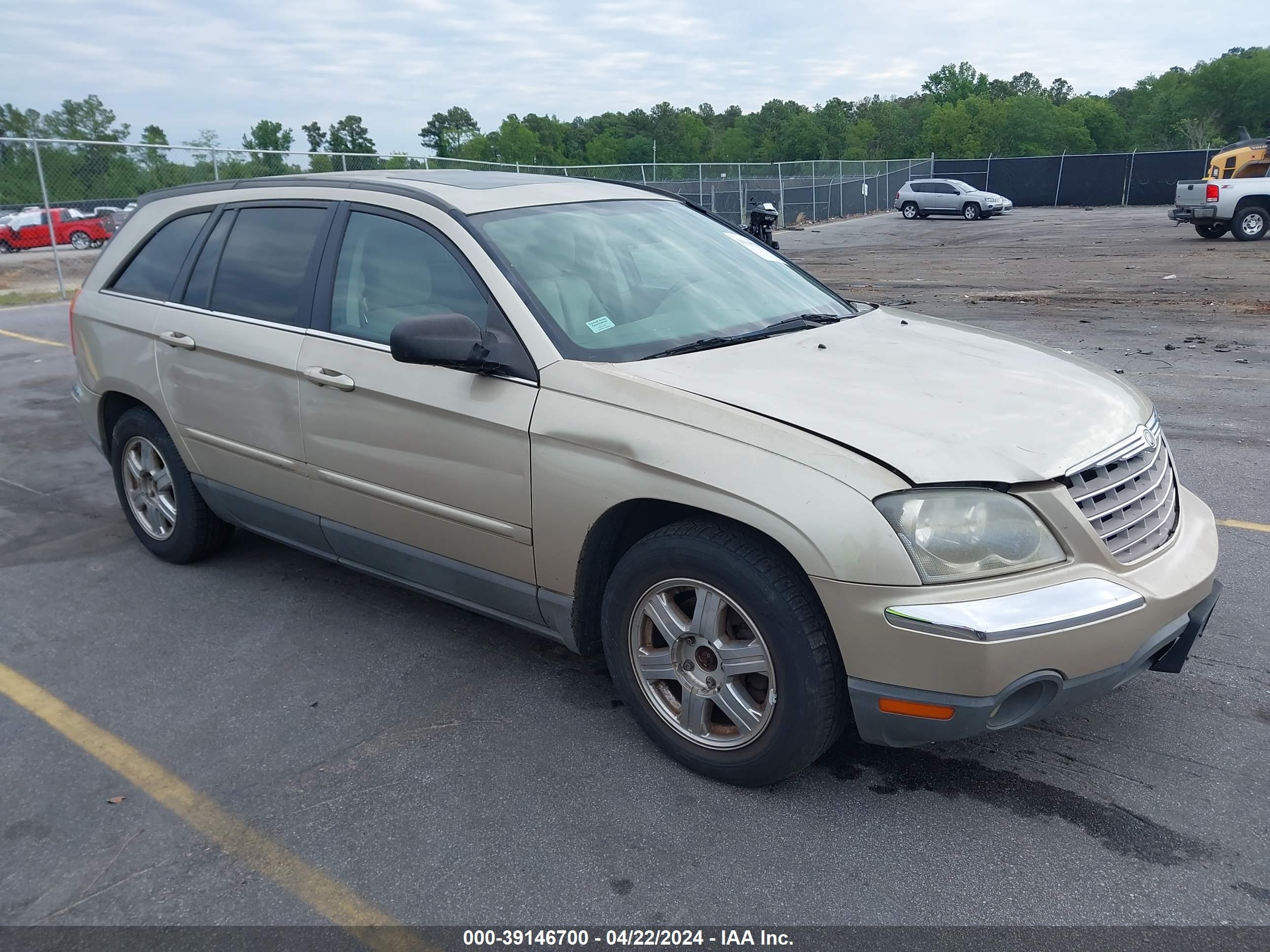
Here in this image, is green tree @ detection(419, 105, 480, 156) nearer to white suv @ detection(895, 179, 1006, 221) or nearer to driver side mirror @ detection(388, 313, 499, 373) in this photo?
white suv @ detection(895, 179, 1006, 221)

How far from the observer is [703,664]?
302 centimetres

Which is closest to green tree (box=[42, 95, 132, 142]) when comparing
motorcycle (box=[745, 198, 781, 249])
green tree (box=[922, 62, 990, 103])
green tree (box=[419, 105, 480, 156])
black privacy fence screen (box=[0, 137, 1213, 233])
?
black privacy fence screen (box=[0, 137, 1213, 233])

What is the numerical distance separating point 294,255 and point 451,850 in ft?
8.26

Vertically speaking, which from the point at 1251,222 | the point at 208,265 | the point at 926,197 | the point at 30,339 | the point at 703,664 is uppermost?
the point at 208,265

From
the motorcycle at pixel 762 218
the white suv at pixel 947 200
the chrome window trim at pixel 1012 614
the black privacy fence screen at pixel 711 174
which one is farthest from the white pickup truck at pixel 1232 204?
the chrome window trim at pixel 1012 614

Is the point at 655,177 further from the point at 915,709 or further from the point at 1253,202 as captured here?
the point at 915,709

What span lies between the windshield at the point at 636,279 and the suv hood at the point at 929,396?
20cm

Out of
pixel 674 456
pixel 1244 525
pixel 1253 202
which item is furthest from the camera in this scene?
pixel 1253 202

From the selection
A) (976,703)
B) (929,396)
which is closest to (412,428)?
(929,396)

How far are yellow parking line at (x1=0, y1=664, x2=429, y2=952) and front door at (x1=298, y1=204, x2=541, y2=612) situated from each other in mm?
1060

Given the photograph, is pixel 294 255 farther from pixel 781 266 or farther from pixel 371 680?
pixel 781 266

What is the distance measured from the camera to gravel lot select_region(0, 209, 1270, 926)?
259 centimetres

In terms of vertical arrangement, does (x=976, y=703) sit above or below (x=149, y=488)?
above

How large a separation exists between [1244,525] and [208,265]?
515cm
